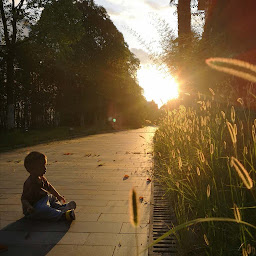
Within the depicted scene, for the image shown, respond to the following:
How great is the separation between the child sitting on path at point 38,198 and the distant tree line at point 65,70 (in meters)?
16.0

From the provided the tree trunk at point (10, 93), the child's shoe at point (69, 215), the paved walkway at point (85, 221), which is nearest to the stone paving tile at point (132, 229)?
the paved walkway at point (85, 221)

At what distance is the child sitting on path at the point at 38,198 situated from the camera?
3.85 metres

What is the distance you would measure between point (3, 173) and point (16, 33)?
52.0 ft

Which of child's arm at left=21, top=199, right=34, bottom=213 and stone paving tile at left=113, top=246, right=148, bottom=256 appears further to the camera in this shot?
child's arm at left=21, top=199, right=34, bottom=213

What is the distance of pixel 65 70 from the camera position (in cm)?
2967

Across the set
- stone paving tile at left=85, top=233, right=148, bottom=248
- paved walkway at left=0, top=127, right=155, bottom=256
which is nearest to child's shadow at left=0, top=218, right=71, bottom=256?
paved walkway at left=0, top=127, right=155, bottom=256

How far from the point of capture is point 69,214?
3.79 meters

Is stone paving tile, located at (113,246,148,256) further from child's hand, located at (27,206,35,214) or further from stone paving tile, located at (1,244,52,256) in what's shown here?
child's hand, located at (27,206,35,214)

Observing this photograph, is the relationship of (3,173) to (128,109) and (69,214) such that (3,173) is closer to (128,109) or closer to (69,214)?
(69,214)

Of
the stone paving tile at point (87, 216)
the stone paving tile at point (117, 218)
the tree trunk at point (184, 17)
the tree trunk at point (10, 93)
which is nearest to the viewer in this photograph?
the stone paving tile at point (117, 218)

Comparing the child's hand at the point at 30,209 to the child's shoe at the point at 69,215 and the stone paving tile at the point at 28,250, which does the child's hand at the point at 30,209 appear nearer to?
the child's shoe at the point at 69,215

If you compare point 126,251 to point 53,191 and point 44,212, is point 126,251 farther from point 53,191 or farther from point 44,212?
point 53,191

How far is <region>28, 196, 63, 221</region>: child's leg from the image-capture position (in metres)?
3.86

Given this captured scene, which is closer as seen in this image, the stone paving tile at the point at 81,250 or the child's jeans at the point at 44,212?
the stone paving tile at the point at 81,250
